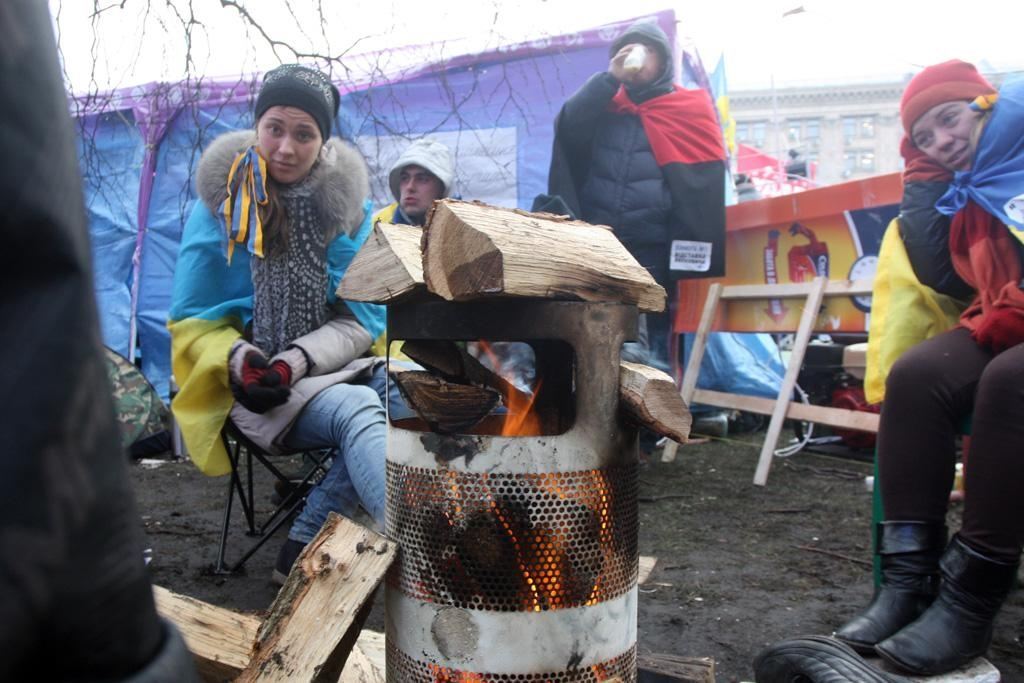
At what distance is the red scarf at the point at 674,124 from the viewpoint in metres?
5.31

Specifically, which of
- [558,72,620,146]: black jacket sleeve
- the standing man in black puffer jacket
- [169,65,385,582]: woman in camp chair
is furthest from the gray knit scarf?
[558,72,620,146]: black jacket sleeve

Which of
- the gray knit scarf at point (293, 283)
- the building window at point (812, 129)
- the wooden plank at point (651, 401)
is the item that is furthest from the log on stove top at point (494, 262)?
the building window at point (812, 129)

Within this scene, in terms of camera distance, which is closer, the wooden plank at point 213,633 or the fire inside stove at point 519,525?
the fire inside stove at point 519,525

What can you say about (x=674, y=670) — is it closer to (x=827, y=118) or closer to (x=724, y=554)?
(x=724, y=554)

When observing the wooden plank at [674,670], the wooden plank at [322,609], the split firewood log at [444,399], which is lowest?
the wooden plank at [674,670]

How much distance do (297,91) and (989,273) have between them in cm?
247

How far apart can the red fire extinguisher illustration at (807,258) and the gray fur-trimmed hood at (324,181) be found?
3.46 meters

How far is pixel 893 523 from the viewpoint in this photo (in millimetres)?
2402

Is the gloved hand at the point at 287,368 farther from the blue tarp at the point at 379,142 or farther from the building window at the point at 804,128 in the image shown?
the building window at the point at 804,128

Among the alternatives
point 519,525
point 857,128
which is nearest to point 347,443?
point 519,525

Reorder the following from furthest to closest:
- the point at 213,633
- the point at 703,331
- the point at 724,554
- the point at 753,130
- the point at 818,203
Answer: the point at 753,130 < the point at 703,331 < the point at 818,203 < the point at 724,554 < the point at 213,633

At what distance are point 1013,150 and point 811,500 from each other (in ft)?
8.69

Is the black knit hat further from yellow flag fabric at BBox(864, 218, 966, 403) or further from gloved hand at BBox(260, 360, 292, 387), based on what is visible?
yellow flag fabric at BBox(864, 218, 966, 403)

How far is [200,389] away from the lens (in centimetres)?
310
